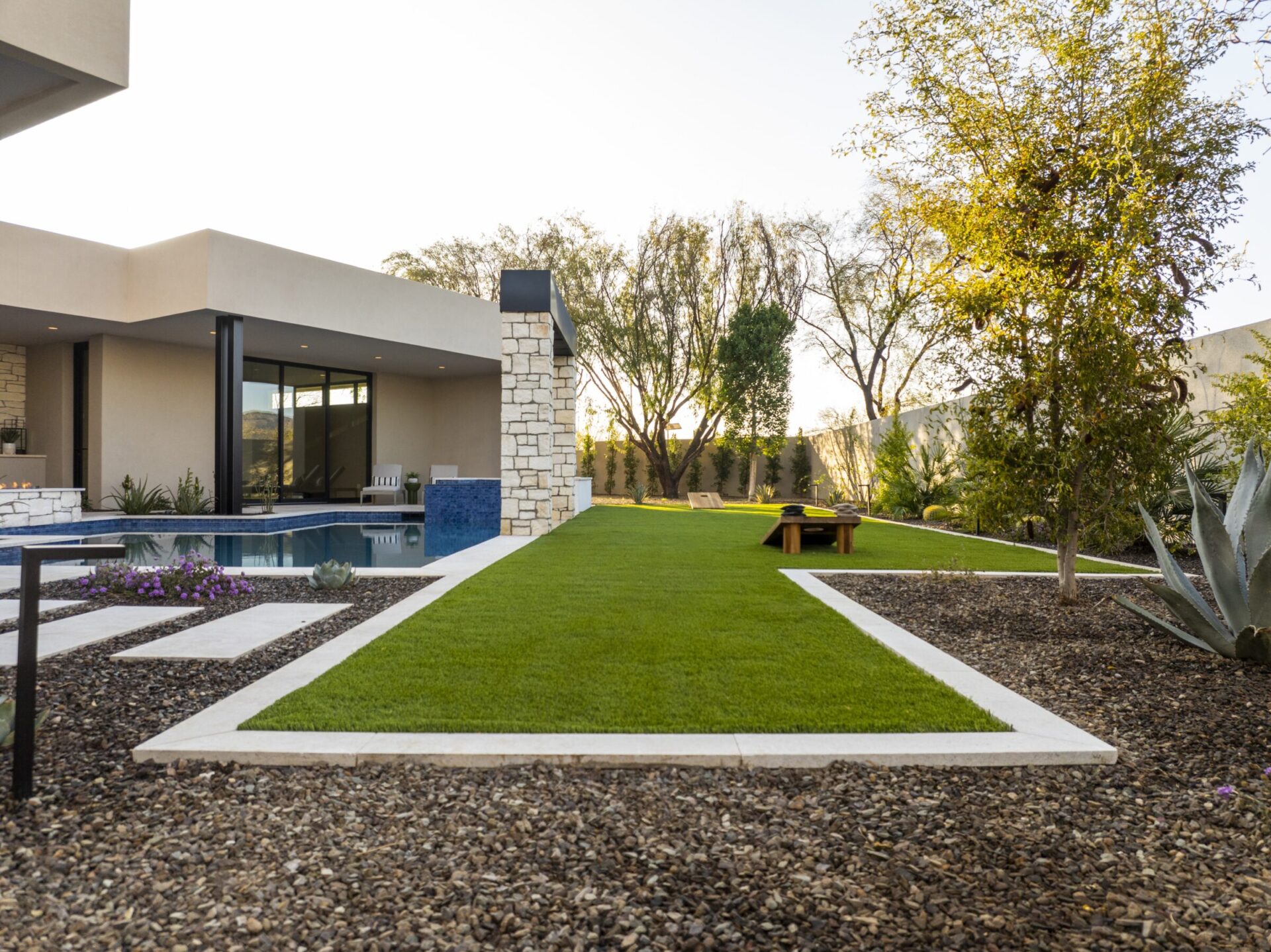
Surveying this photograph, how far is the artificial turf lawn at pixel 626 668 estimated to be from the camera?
105 inches

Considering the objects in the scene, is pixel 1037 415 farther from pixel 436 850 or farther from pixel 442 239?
pixel 442 239

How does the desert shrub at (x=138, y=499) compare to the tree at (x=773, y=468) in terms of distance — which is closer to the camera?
the desert shrub at (x=138, y=499)

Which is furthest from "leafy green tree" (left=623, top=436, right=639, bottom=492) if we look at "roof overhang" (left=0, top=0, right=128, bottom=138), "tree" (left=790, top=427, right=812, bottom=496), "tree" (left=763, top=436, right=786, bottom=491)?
"roof overhang" (left=0, top=0, right=128, bottom=138)

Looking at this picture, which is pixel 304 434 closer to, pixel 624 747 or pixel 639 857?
pixel 624 747

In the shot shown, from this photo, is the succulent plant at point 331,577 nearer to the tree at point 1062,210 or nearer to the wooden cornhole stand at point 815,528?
the wooden cornhole stand at point 815,528

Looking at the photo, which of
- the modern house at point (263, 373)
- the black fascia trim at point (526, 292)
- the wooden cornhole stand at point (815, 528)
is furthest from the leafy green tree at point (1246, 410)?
the black fascia trim at point (526, 292)

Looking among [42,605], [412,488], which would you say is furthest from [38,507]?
[412,488]

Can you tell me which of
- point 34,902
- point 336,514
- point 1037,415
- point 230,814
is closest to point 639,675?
point 230,814

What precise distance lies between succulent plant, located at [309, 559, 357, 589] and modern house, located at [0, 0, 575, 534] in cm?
386

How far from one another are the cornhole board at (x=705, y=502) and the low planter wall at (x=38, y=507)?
1181 cm

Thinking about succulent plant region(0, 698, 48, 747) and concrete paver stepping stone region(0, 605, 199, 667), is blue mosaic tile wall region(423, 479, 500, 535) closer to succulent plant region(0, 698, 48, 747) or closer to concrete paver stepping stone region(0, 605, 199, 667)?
concrete paver stepping stone region(0, 605, 199, 667)

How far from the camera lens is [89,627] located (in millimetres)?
4145

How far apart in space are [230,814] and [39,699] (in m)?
1.52

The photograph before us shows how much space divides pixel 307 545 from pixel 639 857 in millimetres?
9071
